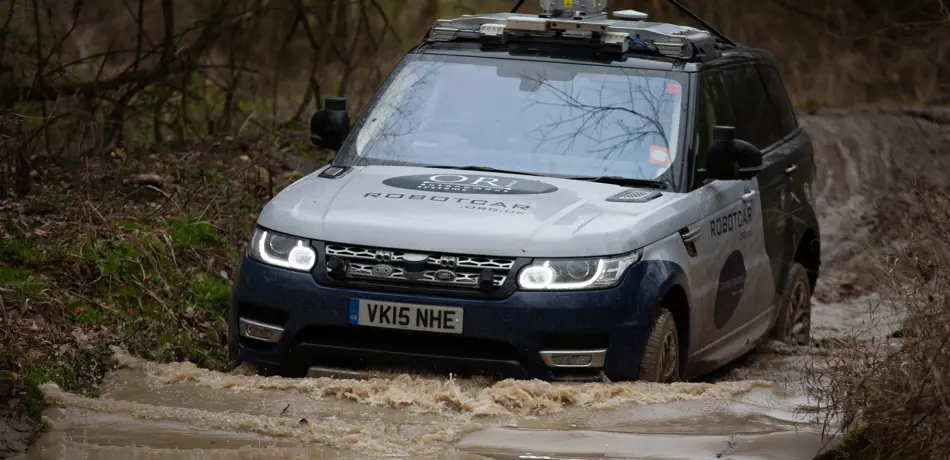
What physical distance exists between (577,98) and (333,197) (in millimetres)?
→ 1498

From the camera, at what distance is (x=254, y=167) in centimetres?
1241

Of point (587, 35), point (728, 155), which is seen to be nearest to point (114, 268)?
point (587, 35)

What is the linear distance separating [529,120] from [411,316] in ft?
5.31

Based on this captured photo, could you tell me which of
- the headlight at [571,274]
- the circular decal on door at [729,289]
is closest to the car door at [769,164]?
the circular decal on door at [729,289]

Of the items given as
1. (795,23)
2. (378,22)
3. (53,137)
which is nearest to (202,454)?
(53,137)

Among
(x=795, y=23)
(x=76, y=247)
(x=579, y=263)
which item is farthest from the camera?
(x=795, y=23)

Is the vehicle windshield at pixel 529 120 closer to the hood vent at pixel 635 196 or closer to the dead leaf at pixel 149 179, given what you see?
the hood vent at pixel 635 196

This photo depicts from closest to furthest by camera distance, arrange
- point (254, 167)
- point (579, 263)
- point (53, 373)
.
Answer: point (579, 263)
point (53, 373)
point (254, 167)

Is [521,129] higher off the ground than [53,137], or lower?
higher

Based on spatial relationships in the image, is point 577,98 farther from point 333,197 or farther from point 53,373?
point 53,373

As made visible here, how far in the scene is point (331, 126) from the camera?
8625 millimetres

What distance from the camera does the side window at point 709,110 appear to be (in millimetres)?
8211

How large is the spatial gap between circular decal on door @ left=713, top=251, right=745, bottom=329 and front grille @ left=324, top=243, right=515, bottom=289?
172 centimetres

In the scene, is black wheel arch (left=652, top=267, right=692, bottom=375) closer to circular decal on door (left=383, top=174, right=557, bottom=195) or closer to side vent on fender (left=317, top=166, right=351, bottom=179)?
circular decal on door (left=383, top=174, right=557, bottom=195)
